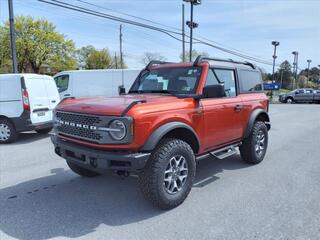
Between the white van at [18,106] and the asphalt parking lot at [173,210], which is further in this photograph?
the white van at [18,106]

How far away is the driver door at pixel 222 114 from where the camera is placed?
182 inches

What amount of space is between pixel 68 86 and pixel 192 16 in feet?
38.8

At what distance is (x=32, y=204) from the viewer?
162 inches

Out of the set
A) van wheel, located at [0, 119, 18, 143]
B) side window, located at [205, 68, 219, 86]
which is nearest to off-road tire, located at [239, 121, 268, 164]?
side window, located at [205, 68, 219, 86]

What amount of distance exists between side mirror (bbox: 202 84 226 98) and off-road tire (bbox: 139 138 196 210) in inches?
34.3

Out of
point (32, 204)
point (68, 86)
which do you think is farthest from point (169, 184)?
point (68, 86)

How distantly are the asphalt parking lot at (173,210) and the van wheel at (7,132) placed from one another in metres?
2.53

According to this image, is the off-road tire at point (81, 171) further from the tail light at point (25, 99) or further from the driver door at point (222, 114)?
the tail light at point (25, 99)

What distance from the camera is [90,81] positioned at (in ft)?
53.3

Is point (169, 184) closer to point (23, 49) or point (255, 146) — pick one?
point (255, 146)

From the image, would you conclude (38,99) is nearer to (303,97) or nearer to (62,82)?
(62,82)

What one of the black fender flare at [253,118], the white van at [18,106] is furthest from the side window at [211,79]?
the white van at [18,106]

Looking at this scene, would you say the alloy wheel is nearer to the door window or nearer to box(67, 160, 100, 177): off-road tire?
the door window

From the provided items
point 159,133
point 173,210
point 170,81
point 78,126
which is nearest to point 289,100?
point 170,81
